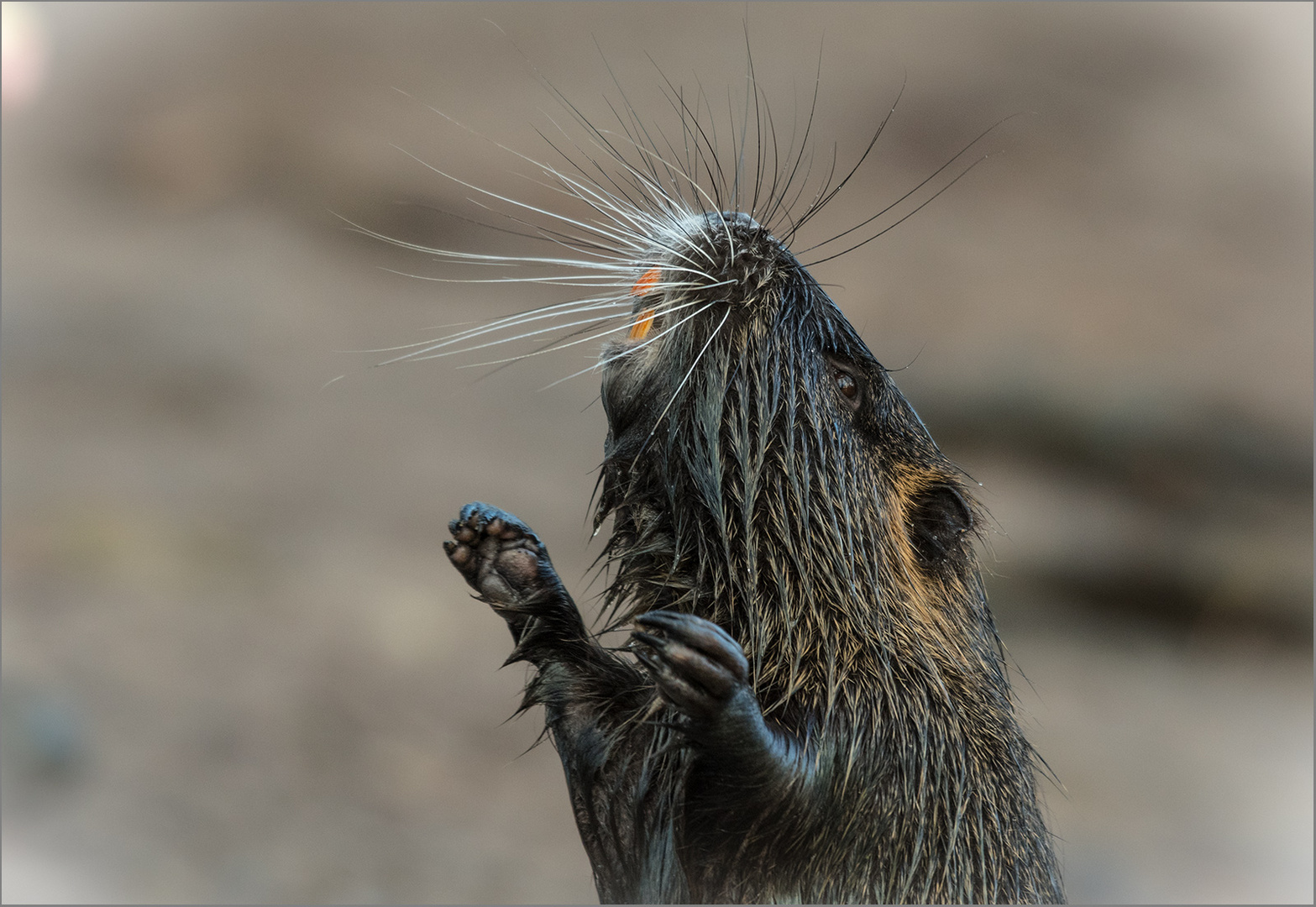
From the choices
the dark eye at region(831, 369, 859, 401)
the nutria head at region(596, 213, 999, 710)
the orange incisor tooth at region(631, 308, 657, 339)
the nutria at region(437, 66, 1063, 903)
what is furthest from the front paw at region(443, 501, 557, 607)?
the dark eye at region(831, 369, 859, 401)

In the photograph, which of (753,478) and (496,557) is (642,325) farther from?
(496,557)

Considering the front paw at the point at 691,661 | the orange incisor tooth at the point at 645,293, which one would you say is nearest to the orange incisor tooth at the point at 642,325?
the orange incisor tooth at the point at 645,293

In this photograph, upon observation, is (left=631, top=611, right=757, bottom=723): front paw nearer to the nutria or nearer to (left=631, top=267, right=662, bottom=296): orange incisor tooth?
the nutria

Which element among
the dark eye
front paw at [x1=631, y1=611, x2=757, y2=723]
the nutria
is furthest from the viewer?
the dark eye

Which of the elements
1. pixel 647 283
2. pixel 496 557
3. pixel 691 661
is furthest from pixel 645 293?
pixel 691 661

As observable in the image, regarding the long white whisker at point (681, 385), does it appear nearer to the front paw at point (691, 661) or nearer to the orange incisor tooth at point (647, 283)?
the orange incisor tooth at point (647, 283)

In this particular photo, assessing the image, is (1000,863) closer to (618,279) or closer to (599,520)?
(599,520)
